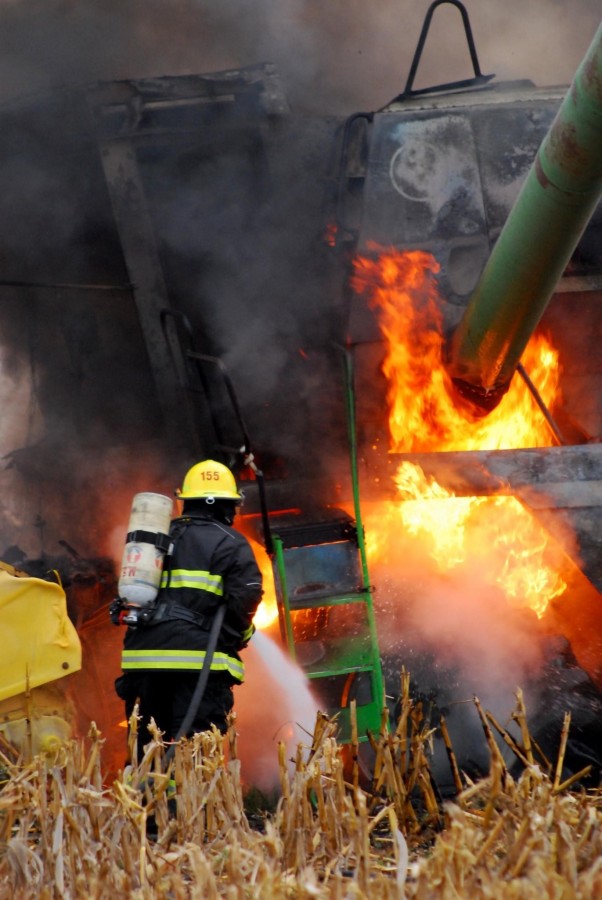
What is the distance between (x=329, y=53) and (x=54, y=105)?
4.34 meters

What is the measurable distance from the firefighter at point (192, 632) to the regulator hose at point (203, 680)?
0.4 inches

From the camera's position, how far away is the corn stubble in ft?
6.00

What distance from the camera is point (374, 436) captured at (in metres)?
5.63

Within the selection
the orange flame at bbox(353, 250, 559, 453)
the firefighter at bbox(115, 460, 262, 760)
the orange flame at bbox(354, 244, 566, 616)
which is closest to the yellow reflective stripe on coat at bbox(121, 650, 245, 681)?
the firefighter at bbox(115, 460, 262, 760)

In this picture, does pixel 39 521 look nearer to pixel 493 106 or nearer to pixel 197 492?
pixel 197 492

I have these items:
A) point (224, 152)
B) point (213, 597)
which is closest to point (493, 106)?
point (224, 152)

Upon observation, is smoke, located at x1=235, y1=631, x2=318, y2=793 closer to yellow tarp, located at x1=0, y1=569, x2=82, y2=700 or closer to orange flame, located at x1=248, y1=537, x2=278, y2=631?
orange flame, located at x1=248, y1=537, x2=278, y2=631

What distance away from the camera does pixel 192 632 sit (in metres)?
4.23

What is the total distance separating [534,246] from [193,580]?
6.74ft

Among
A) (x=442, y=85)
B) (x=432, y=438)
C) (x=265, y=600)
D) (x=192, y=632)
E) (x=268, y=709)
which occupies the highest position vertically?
(x=442, y=85)

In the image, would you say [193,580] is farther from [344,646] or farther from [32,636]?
[344,646]

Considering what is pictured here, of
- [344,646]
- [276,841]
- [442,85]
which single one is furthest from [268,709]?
[442,85]

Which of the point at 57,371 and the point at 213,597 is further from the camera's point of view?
the point at 57,371

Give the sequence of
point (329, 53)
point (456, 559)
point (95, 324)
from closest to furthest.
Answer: point (456, 559) < point (95, 324) < point (329, 53)
